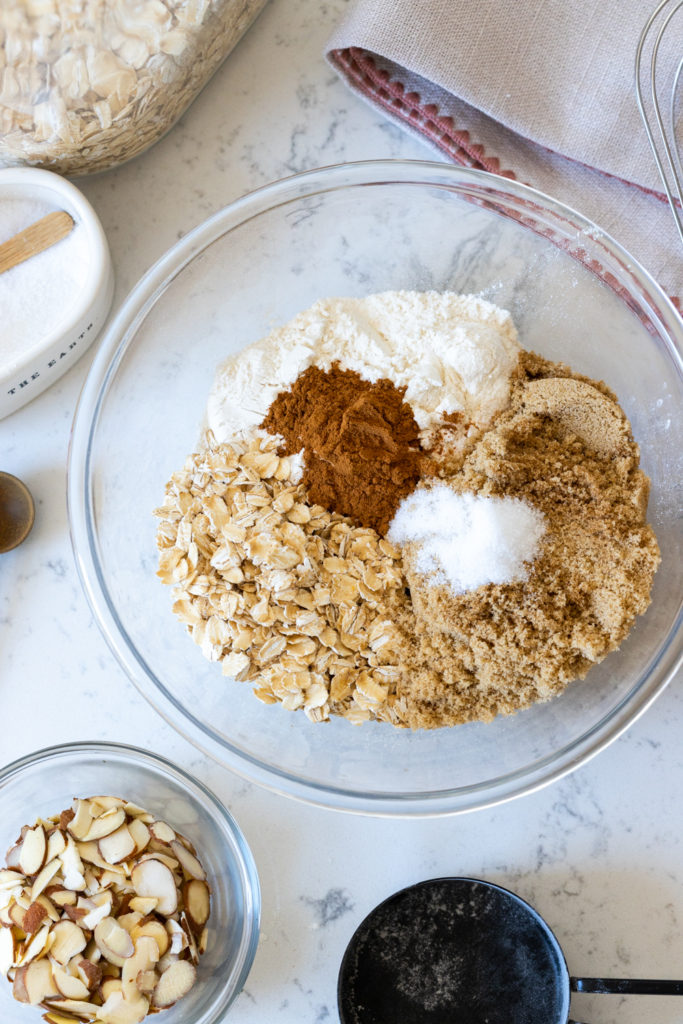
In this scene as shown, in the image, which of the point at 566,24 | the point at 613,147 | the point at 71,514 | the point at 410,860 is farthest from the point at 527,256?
the point at 410,860

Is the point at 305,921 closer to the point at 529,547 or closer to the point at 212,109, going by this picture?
the point at 529,547

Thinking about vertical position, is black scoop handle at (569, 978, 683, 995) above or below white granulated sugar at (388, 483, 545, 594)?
below

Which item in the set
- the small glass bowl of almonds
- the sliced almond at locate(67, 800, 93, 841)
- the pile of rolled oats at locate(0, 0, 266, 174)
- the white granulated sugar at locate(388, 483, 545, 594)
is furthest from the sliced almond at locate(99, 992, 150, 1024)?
the pile of rolled oats at locate(0, 0, 266, 174)

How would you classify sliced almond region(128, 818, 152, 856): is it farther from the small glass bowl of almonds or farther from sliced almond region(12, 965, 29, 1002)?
sliced almond region(12, 965, 29, 1002)

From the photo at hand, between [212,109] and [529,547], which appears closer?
[529,547]

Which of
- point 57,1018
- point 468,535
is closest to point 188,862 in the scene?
point 57,1018

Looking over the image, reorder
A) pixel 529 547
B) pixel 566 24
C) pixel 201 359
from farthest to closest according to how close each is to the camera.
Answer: pixel 201 359
pixel 566 24
pixel 529 547

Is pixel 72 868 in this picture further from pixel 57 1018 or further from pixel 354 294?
pixel 354 294
